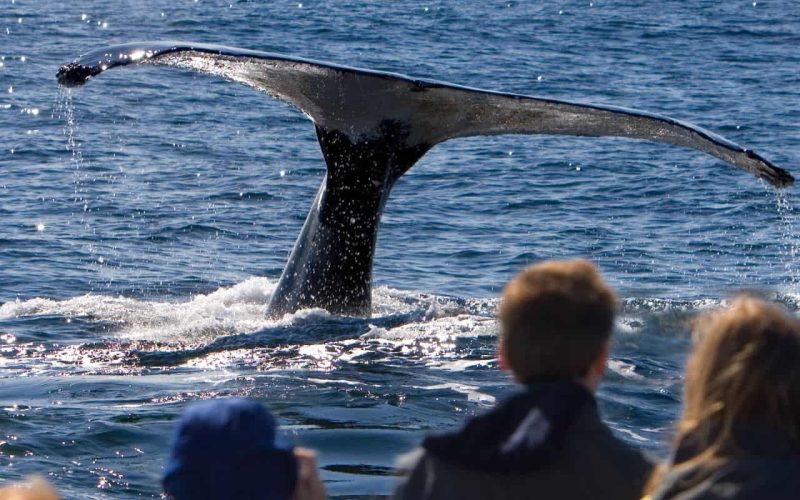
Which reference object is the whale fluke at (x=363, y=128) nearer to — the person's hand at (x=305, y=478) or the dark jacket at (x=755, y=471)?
the person's hand at (x=305, y=478)

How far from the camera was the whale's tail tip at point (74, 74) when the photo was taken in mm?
6129

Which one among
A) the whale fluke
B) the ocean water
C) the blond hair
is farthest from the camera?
the whale fluke

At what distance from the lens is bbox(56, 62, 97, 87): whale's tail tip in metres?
6.13

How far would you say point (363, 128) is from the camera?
7.96 metres

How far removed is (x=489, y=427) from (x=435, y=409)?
3.86 metres

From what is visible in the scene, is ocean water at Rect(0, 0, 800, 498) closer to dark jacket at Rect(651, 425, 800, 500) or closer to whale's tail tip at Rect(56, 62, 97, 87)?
whale's tail tip at Rect(56, 62, 97, 87)

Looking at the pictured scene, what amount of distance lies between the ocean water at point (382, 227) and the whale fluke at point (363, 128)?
0.31 meters

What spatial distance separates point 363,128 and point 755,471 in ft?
18.5

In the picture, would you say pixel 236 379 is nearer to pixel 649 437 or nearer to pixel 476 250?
pixel 649 437

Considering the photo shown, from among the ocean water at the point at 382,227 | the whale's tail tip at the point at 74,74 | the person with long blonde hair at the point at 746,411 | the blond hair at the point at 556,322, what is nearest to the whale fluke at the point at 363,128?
the ocean water at the point at 382,227

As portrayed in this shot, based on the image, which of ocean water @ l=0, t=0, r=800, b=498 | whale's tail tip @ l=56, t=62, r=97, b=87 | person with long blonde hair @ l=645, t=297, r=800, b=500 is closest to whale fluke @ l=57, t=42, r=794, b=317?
ocean water @ l=0, t=0, r=800, b=498

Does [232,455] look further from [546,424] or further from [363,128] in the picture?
[363,128]

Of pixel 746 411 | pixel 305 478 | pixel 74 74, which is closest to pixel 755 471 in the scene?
pixel 746 411

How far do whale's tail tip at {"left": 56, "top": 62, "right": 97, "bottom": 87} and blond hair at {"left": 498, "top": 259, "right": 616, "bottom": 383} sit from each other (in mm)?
3865
